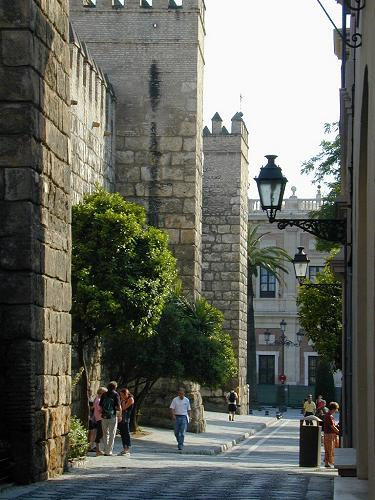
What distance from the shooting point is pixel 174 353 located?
1125 inches

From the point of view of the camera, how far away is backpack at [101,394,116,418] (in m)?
22.5

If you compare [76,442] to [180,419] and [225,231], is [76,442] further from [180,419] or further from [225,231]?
[225,231]

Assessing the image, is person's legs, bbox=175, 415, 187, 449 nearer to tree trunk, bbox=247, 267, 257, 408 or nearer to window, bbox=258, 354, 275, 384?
tree trunk, bbox=247, 267, 257, 408

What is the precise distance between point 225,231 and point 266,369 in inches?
1204

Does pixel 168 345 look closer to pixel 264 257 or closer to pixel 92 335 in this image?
pixel 92 335

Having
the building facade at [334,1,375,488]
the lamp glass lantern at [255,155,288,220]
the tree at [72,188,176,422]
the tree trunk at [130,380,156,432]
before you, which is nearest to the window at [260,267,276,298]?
the tree trunk at [130,380,156,432]

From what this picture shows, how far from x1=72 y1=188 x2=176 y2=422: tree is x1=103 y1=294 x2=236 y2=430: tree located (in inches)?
117

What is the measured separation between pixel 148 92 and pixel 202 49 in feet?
6.63

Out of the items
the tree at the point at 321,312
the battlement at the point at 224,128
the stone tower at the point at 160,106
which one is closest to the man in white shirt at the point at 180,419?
the stone tower at the point at 160,106

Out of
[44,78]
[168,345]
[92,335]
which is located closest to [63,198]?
[44,78]

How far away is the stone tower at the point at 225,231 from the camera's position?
48312mm

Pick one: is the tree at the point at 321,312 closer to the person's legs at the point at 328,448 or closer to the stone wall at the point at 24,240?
the person's legs at the point at 328,448

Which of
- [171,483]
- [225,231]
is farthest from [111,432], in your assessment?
[225,231]

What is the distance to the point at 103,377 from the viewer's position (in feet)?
96.9
